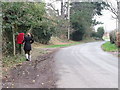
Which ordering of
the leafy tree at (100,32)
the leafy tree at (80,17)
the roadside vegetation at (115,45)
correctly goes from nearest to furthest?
the roadside vegetation at (115,45) < the leafy tree at (80,17) < the leafy tree at (100,32)

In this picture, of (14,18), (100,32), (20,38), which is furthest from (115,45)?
(100,32)

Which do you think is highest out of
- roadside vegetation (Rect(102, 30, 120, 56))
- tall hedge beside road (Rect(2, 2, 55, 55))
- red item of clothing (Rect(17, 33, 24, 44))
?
tall hedge beside road (Rect(2, 2, 55, 55))

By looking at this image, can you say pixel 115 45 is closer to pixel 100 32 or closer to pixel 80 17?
pixel 80 17

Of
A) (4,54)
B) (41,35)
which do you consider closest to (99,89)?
(4,54)

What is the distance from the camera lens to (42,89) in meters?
4.88

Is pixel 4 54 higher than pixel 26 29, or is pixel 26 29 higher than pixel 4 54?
pixel 26 29

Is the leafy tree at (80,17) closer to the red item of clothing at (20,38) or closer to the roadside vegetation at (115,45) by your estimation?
the roadside vegetation at (115,45)

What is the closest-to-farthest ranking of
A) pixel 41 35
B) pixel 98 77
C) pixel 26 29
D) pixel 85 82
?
1. pixel 85 82
2. pixel 98 77
3. pixel 26 29
4. pixel 41 35

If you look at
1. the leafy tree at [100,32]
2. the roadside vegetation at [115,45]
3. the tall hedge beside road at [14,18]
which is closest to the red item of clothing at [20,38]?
the tall hedge beside road at [14,18]

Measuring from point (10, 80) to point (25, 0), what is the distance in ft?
18.9

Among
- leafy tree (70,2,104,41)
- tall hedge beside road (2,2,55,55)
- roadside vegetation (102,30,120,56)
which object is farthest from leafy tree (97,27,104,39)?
tall hedge beside road (2,2,55,55)

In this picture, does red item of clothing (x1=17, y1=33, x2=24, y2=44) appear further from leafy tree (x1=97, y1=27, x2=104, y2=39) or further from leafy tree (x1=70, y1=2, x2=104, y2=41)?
leafy tree (x1=97, y1=27, x2=104, y2=39)

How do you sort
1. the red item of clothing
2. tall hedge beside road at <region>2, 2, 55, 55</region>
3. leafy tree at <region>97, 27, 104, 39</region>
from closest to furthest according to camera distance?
tall hedge beside road at <region>2, 2, 55, 55</region> → the red item of clothing → leafy tree at <region>97, 27, 104, 39</region>

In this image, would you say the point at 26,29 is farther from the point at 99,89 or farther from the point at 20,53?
the point at 99,89
